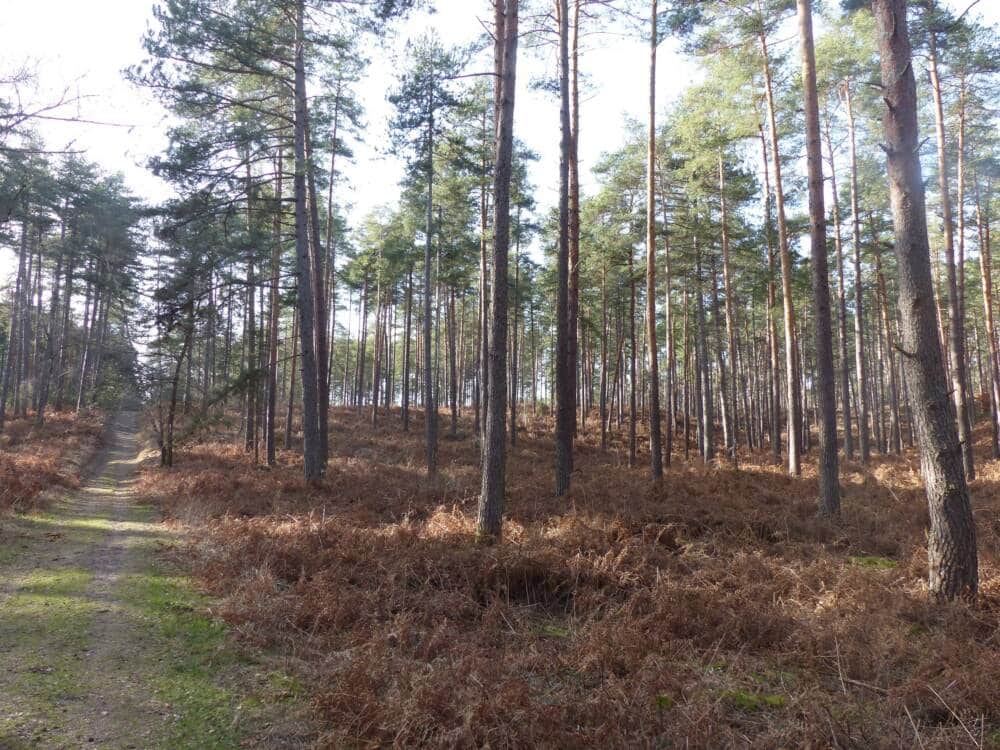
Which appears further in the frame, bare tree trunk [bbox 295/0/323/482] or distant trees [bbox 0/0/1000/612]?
bare tree trunk [bbox 295/0/323/482]

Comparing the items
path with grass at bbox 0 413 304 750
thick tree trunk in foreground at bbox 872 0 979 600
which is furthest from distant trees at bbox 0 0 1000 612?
path with grass at bbox 0 413 304 750

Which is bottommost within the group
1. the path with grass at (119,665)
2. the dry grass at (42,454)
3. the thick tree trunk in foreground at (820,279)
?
the path with grass at (119,665)

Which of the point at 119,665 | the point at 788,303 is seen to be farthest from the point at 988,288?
the point at 119,665

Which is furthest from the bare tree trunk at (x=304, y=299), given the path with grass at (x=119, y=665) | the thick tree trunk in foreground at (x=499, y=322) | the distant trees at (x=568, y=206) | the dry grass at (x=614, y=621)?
the thick tree trunk in foreground at (x=499, y=322)

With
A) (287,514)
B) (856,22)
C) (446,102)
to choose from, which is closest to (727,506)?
(287,514)

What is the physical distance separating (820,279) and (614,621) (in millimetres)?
8127

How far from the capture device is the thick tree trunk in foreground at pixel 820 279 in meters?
9.86

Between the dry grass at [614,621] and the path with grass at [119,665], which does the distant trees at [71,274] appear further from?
the dry grass at [614,621]

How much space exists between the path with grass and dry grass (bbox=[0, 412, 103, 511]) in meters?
3.91

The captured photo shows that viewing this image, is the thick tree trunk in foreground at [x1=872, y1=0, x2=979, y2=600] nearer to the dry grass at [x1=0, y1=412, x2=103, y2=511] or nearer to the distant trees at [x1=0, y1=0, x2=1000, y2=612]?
the distant trees at [x1=0, y1=0, x2=1000, y2=612]

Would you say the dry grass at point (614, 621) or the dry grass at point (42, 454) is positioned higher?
the dry grass at point (42, 454)

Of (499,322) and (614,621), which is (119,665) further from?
(499,322)

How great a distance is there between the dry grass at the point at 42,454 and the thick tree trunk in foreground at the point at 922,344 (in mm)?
13870

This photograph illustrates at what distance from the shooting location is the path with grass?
10.7 ft
